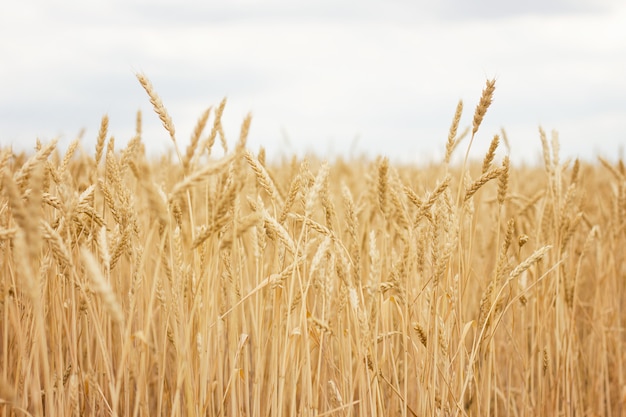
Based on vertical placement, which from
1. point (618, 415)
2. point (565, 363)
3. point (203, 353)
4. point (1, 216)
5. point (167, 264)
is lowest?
point (618, 415)

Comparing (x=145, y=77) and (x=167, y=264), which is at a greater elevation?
(x=145, y=77)

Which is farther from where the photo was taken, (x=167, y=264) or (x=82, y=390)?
(x=82, y=390)

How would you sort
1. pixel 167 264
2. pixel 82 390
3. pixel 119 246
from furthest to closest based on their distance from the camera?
pixel 82 390, pixel 119 246, pixel 167 264

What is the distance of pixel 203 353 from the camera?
4.46ft

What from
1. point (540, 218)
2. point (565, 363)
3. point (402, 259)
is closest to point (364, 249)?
point (540, 218)

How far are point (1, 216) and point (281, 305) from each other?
106 centimetres

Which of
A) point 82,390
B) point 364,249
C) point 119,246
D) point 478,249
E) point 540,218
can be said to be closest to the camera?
point 119,246

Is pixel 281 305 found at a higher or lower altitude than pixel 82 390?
higher

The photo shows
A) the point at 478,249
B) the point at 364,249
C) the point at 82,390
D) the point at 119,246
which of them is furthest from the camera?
the point at 478,249

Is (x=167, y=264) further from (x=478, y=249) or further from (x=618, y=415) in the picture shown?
(x=478, y=249)

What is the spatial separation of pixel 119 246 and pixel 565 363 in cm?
170

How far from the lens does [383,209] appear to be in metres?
1.65

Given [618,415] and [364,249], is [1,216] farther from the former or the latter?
[618,415]

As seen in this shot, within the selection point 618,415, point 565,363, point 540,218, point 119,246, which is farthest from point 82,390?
point 618,415
